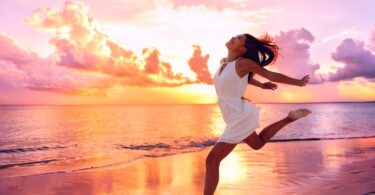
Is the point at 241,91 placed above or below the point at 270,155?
above

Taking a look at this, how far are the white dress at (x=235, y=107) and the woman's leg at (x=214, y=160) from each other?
0.07m

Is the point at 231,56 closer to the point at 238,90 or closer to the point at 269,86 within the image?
the point at 238,90

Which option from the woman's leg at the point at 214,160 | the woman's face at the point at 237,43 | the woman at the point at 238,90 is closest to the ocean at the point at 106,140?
the woman's leg at the point at 214,160

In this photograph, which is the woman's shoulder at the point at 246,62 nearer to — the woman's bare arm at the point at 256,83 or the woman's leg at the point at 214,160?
the woman's bare arm at the point at 256,83

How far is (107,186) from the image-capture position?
18.8ft

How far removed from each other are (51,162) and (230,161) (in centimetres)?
611

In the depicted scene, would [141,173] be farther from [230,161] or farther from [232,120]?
[232,120]

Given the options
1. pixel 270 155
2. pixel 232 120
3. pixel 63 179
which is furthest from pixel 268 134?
pixel 270 155

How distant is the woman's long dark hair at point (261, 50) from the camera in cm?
298

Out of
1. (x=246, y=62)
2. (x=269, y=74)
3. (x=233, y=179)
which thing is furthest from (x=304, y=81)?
(x=233, y=179)

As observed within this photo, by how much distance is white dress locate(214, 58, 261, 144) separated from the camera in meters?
2.82

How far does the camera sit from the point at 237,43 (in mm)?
2980

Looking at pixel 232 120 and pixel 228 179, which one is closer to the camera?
pixel 232 120

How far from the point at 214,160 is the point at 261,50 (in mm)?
1191
